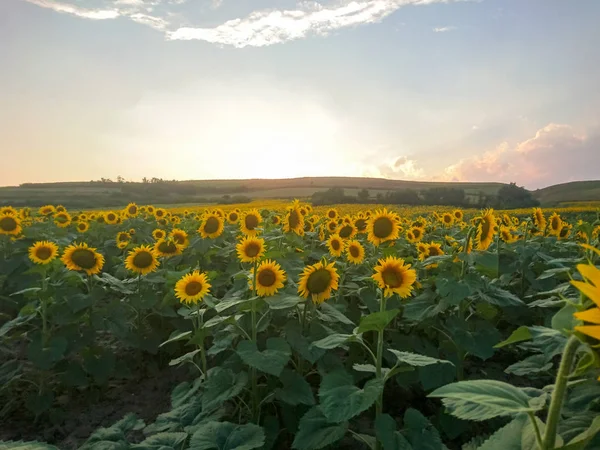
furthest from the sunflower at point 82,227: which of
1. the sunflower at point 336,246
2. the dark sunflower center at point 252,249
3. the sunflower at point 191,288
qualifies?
the dark sunflower center at point 252,249

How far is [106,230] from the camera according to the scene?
34.9 feet

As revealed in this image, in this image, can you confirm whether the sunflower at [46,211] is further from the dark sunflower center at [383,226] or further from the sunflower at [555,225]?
the sunflower at [555,225]

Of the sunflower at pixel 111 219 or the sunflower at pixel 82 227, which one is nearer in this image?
the sunflower at pixel 82 227

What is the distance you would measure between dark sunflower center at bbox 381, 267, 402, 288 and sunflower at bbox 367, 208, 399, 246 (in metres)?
2.21

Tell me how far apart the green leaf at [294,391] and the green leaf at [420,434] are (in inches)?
29.1

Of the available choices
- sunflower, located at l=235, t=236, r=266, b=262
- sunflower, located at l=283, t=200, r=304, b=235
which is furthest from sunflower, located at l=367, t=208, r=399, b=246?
sunflower, located at l=235, t=236, r=266, b=262

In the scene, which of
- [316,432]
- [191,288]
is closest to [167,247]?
[191,288]

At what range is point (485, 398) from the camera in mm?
1524

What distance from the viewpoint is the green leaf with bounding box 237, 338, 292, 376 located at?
128 inches

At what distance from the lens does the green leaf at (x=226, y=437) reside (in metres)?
2.75

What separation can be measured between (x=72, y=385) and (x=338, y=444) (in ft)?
11.0

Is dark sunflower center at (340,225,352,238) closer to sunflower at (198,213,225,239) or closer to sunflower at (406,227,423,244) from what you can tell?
sunflower at (406,227,423,244)

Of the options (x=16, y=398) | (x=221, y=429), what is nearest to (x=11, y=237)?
(x=16, y=398)

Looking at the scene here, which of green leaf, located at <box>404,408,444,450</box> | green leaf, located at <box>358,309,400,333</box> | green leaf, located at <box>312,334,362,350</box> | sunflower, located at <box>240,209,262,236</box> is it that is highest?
sunflower, located at <box>240,209,262,236</box>
